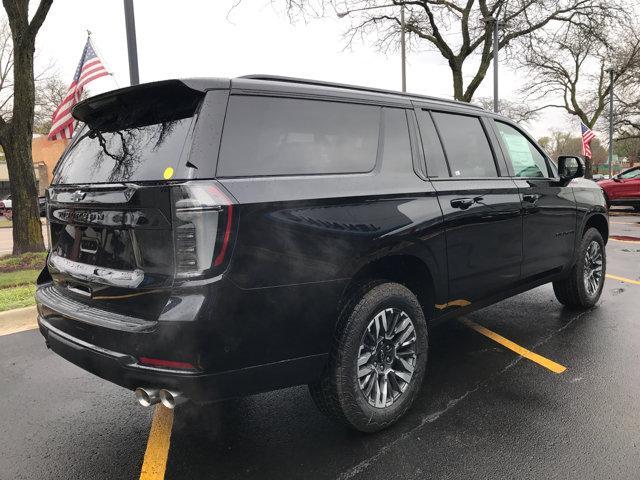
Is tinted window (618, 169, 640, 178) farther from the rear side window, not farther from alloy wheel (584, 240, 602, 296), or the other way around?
the rear side window

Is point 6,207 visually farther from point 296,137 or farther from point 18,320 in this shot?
point 296,137

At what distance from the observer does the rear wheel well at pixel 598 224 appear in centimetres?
491

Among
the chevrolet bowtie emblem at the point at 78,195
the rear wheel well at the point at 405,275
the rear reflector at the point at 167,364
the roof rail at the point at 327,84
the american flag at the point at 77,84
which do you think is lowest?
the rear reflector at the point at 167,364

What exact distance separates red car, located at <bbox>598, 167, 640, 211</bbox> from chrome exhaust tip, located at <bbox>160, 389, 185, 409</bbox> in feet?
59.9

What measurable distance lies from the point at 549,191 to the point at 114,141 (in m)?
3.47

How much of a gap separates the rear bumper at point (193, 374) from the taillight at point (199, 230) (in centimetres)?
45

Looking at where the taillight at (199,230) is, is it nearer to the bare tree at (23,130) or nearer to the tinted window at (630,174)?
the bare tree at (23,130)

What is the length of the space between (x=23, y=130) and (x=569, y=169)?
9102 millimetres

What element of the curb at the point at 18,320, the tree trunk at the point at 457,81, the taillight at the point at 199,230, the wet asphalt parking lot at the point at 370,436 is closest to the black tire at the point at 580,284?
the wet asphalt parking lot at the point at 370,436

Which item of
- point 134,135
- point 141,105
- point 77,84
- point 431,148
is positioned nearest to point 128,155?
point 134,135

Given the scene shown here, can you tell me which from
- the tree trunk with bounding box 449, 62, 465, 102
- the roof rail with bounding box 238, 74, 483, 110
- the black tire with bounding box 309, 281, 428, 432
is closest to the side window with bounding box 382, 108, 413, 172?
the roof rail with bounding box 238, 74, 483, 110

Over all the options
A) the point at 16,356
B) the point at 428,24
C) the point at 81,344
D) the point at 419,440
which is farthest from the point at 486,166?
the point at 428,24

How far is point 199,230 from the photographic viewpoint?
203 centimetres

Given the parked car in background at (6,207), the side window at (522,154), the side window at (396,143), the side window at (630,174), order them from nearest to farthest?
the side window at (396,143)
the side window at (522,154)
the side window at (630,174)
the parked car in background at (6,207)
